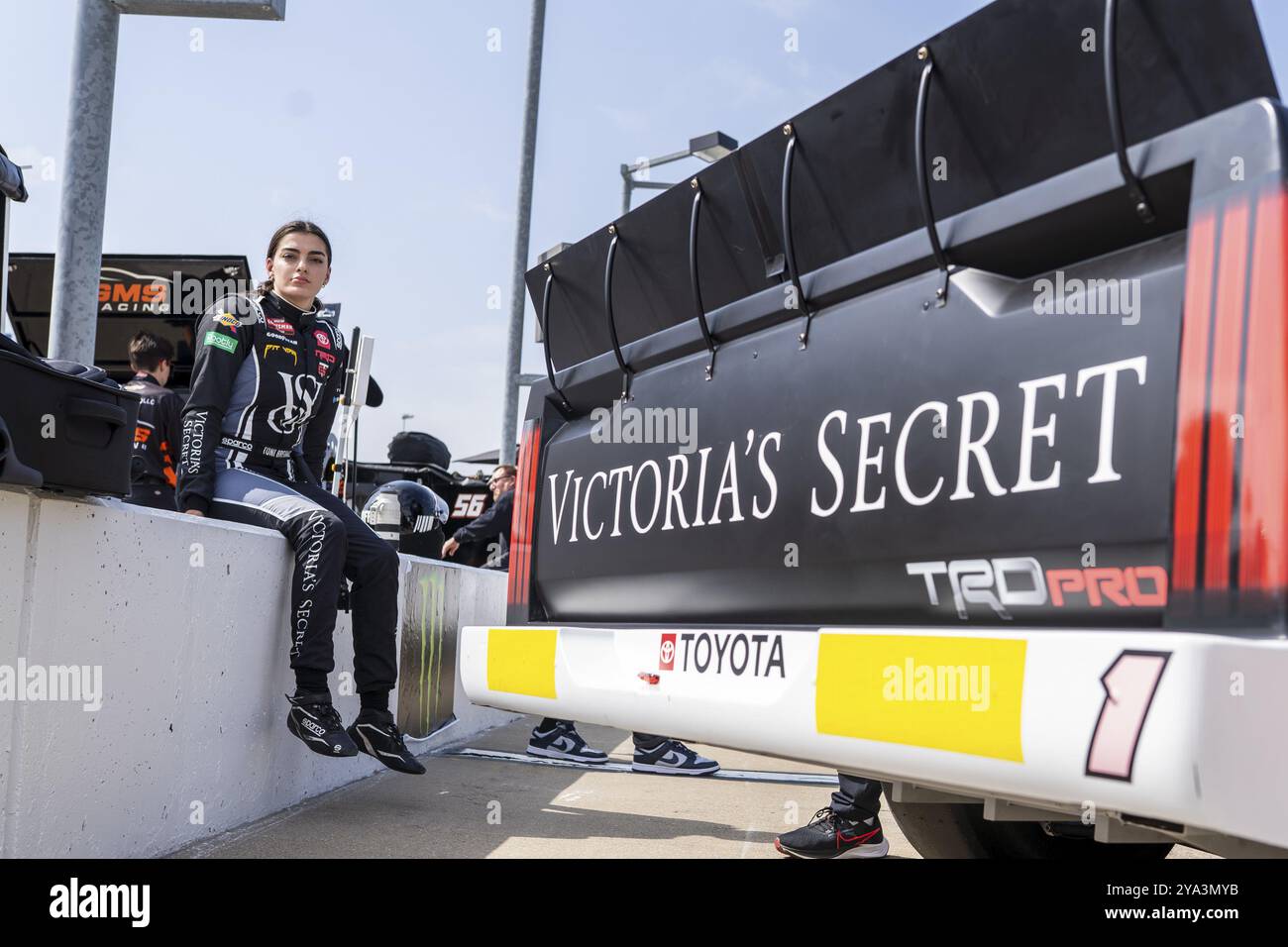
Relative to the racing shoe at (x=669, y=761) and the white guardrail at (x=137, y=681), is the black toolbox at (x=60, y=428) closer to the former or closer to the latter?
the white guardrail at (x=137, y=681)

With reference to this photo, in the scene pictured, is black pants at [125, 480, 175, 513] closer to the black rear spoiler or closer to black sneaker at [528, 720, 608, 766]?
black sneaker at [528, 720, 608, 766]

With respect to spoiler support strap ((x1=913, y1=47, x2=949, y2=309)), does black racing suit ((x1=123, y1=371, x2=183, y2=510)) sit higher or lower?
lower

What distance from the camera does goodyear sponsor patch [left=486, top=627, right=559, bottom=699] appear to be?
304 cm

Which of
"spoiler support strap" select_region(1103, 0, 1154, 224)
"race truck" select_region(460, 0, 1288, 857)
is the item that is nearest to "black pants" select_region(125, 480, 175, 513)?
"race truck" select_region(460, 0, 1288, 857)

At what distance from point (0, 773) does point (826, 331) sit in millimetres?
2191

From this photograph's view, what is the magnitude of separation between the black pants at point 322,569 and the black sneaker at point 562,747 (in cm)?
202

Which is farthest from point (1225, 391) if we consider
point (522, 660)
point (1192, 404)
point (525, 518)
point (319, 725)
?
point (319, 725)

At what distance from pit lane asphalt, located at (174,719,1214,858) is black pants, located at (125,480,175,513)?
167 cm

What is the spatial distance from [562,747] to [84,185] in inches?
142

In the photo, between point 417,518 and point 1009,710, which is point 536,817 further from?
point 417,518

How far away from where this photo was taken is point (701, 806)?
4953 mm

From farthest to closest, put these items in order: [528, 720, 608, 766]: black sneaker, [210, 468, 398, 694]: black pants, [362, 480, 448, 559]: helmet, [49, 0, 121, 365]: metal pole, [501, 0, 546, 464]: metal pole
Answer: [501, 0, 546, 464]: metal pole
[362, 480, 448, 559]: helmet
[528, 720, 608, 766]: black sneaker
[49, 0, 121, 365]: metal pole
[210, 468, 398, 694]: black pants
